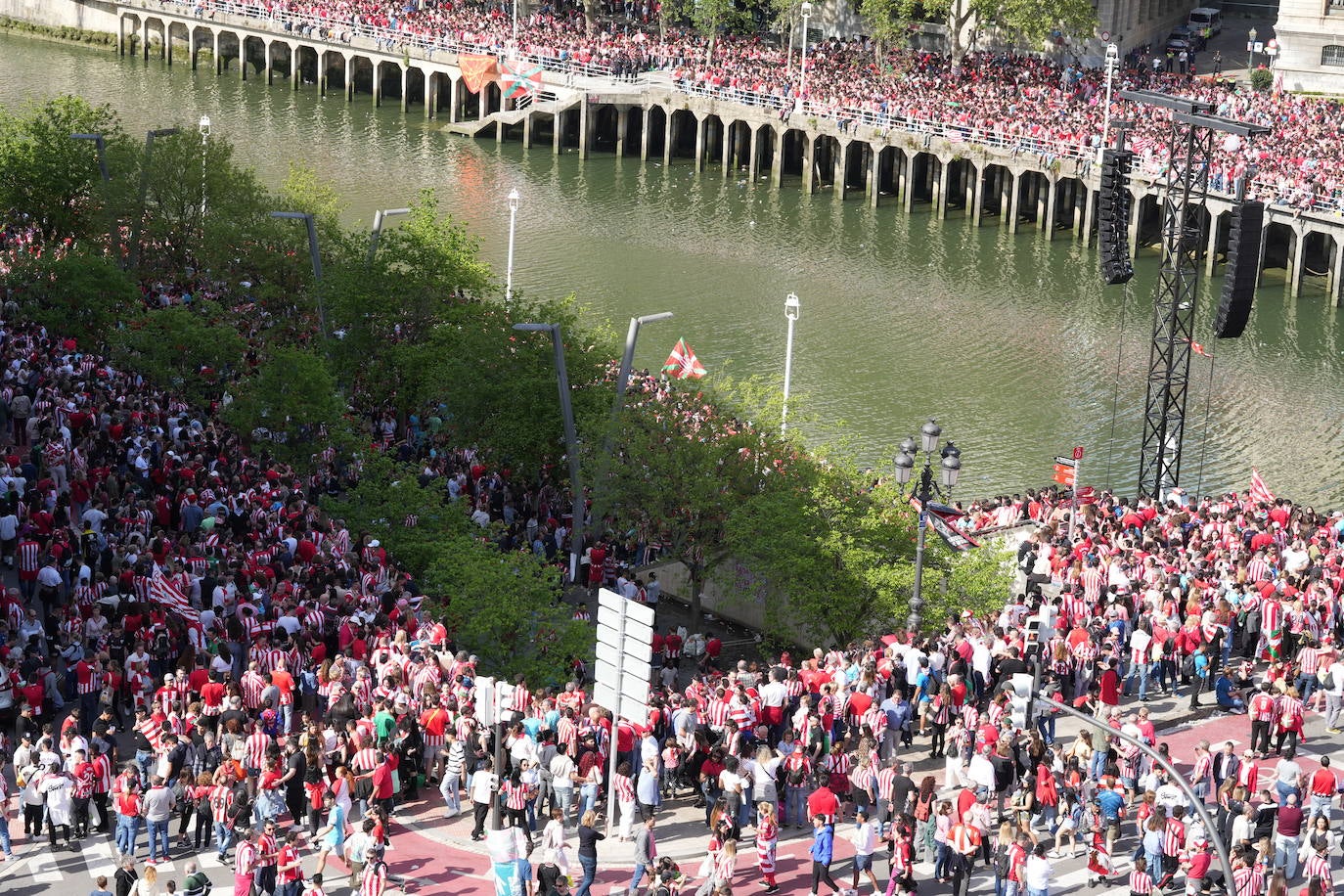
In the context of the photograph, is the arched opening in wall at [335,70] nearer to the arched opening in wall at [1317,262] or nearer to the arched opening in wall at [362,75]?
the arched opening in wall at [362,75]

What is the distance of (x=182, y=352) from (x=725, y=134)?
42236mm

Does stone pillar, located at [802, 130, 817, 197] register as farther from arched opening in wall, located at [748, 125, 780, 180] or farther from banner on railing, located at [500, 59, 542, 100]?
banner on railing, located at [500, 59, 542, 100]

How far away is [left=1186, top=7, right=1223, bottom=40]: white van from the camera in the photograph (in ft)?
323

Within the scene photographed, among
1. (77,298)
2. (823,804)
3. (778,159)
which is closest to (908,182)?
(778,159)

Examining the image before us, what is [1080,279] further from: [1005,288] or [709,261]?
[709,261]

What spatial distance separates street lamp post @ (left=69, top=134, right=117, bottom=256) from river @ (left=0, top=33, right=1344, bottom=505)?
14.0 metres

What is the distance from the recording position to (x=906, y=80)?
82062 millimetres

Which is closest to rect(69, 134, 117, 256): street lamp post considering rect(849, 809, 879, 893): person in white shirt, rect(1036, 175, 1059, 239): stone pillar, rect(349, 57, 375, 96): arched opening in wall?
rect(1036, 175, 1059, 239): stone pillar

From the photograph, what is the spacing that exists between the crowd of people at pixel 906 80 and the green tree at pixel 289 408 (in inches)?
1387

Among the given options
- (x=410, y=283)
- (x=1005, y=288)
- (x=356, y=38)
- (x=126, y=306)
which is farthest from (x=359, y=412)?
(x=356, y=38)

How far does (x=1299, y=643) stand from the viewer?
3234cm

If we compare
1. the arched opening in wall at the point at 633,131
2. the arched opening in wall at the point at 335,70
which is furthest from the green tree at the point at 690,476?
the arched opening in wall at the point at 335,70

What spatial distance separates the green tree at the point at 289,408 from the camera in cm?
4178

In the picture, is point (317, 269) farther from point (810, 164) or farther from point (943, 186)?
point (810, 164)
